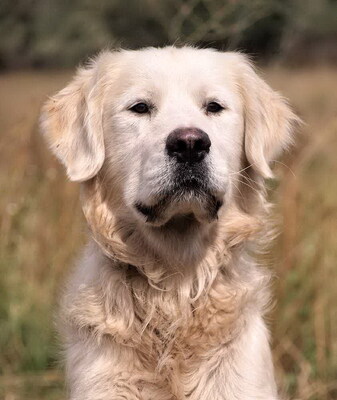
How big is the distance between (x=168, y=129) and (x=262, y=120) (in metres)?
0.62

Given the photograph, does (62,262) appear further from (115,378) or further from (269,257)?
(115,378)

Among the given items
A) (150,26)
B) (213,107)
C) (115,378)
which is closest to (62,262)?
(115,378)

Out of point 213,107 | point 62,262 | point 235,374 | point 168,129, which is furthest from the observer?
point 62,262

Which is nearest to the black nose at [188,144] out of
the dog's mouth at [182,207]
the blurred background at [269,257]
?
the dog's mouth at [182,207]

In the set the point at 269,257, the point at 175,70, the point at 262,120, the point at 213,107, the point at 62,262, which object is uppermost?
the point at 175,70

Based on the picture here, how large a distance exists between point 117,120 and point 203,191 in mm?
529

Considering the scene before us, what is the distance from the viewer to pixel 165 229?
11.5 ft

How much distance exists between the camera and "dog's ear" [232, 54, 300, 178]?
3.58 m

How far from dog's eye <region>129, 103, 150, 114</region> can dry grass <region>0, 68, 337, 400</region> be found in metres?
1.54

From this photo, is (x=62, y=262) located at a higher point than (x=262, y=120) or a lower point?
lower

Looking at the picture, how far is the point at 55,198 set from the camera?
18.1 feet

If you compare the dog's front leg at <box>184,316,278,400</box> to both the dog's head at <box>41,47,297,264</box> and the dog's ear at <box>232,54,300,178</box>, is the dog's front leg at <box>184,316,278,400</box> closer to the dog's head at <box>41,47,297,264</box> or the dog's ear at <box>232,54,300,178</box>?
the dog's head at <box>41,47,297,264</box>

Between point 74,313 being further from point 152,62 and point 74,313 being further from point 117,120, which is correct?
point 152,62

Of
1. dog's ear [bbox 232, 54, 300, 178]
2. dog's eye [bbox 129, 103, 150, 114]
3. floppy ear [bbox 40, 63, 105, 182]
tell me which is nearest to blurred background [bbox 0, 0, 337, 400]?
dog's ear [bbox 232, 54, 300, 178]
